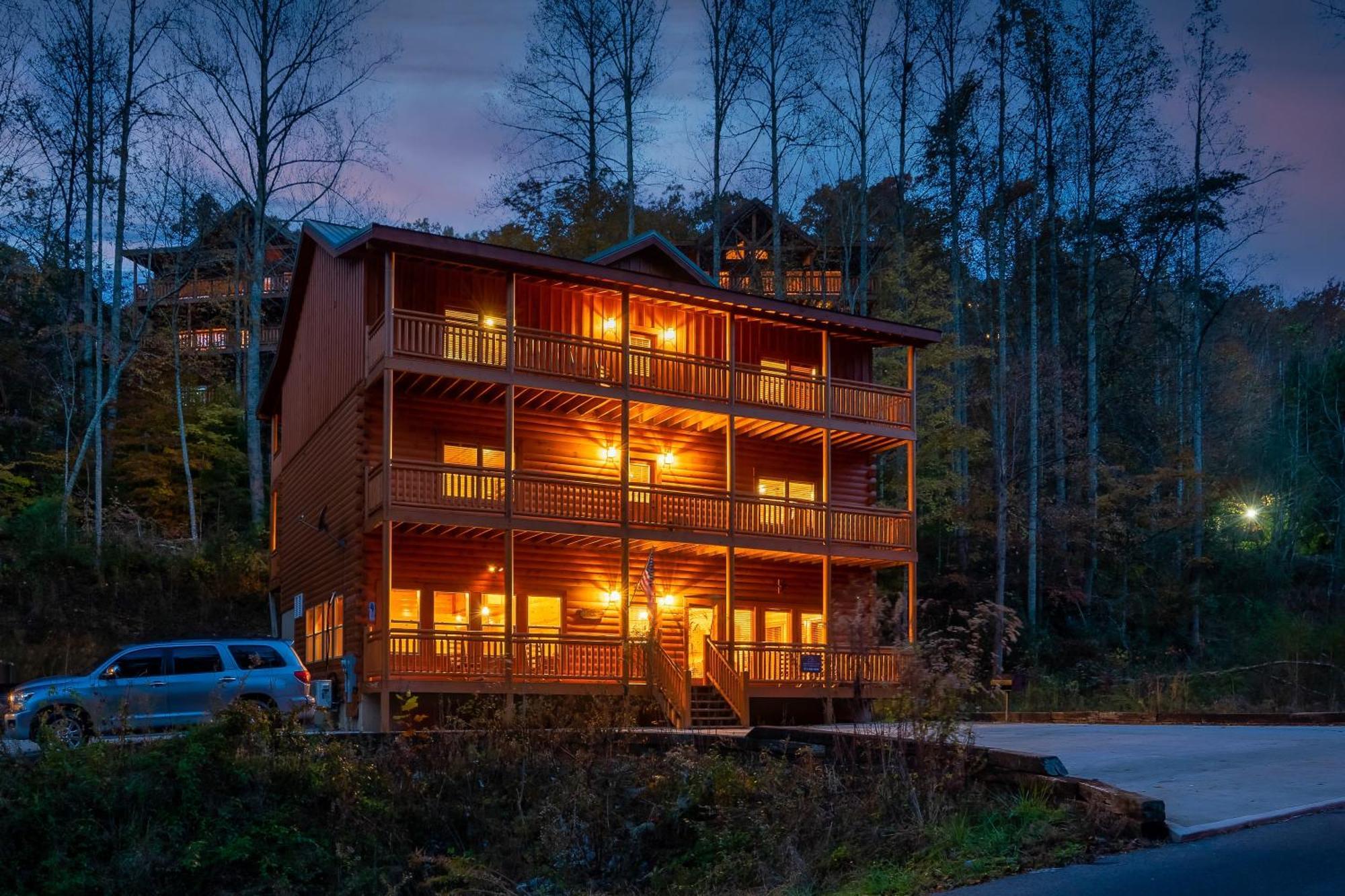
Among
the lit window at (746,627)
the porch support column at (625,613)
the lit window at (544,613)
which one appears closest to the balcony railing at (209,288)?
the lit window at (544,613)

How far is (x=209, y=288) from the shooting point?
55.6 metres

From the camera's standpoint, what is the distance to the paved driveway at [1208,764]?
12719mm

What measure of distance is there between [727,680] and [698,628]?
405cm

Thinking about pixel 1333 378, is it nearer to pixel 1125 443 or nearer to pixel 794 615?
pixel 1125 443

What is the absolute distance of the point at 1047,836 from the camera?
11.5 m

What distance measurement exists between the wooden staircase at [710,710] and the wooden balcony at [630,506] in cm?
341

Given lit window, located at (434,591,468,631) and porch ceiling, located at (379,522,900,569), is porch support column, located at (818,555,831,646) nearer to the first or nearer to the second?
porch ceiling, located at (379,522,900,569)

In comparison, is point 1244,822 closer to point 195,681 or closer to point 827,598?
point 195,681

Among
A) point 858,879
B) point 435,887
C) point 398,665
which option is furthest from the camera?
point 398,665

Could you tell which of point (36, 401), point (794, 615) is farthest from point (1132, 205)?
point (36, 401)

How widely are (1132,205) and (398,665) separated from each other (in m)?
36.2

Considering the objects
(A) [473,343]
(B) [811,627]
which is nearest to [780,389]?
(B) [811,627]

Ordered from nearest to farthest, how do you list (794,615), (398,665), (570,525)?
(398,665) → (570,525) → (794,615)

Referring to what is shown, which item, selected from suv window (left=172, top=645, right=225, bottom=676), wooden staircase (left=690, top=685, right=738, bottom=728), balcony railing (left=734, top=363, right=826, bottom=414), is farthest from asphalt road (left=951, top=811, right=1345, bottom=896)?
balcony railing (left=734, top=363, right=826, bottom=414)
